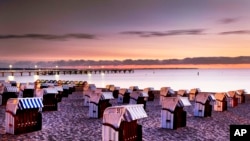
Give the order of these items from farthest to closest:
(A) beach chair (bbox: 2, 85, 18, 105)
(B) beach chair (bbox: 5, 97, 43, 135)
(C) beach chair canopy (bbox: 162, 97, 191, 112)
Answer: (A) beach chair (bbox: 2, 85, 18, 105)
(C) beach chair canopy (bbox: 162, 97, 191, 112)
(B) beach chair (bbox: 5, 97, 43, 135)

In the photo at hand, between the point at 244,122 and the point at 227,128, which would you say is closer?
the point at 227,128

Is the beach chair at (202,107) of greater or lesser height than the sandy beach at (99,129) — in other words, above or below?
above

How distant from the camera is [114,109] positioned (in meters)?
11.1

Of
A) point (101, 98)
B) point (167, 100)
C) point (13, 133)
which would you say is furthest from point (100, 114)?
point (13, 133)

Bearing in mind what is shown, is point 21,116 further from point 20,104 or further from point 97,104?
point 97,104

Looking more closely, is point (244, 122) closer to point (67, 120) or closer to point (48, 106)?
point (67, 120)

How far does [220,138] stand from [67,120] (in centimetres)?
814

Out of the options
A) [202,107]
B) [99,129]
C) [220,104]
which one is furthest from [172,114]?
[220,104]

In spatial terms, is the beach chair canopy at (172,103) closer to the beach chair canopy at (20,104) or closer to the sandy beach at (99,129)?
the sandy beach at (99,129)

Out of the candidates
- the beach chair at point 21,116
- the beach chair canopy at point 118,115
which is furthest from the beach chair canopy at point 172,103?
the beach chair at point 21,116

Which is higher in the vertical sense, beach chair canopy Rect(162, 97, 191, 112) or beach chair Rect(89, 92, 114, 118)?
beach chair canopy Rect(162, 97, 191, 112)

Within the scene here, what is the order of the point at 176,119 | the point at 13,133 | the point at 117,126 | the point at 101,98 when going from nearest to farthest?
1. the point at 117,126
2. the point at 13,133
3. the point at 176,119
4. the point at 101,98

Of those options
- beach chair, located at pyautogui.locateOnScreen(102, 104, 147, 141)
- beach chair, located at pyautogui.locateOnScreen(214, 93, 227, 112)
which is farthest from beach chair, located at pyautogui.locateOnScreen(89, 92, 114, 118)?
beach chair, located at pyautogui.locateOnScreen(214, 93, 227, 112)

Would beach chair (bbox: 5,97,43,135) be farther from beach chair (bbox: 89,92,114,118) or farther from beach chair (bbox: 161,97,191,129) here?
beach chair (bbox: 161,97,191,129)
